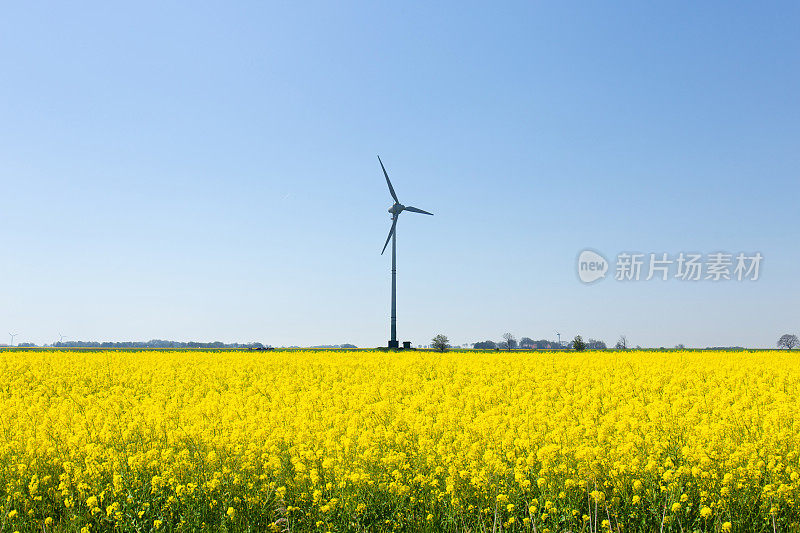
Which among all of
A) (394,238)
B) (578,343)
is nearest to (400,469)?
(394,238)

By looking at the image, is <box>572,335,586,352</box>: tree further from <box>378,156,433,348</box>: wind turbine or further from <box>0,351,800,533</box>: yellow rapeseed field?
<box>0,351,800,533</box>: yellow rapeseed field

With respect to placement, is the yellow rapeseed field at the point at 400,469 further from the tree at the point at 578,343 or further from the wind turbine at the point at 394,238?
the tree at the point at 578,343

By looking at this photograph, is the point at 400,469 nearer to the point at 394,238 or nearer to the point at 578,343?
the point at 394,238

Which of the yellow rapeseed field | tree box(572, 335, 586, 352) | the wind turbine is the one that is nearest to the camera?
the yellow rapeseed field

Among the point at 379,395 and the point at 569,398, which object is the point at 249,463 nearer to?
the point at 379,395

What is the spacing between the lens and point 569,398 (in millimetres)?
15359

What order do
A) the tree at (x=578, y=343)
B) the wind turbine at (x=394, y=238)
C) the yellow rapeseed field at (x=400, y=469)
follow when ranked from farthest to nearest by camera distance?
1. the tree at (x=578, y=343)
2. the wind turbine at (x=394, y=238)
3. the yellow rapeseed field at (x=400, y=469)

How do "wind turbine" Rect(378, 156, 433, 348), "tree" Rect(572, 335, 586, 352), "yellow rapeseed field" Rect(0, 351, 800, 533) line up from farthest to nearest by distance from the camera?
1. "tree" Rect(572, 335, 586, 352)
2. "wind turbine" Rect(378, 156, 433, 348)
3. "yellow rapeseed field" Rect(0, 351, 800, 533)

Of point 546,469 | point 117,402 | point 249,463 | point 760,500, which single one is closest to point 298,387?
point 117,402

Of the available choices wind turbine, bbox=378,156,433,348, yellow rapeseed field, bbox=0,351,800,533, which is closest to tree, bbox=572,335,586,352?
wind turbine, bbox=378,156,433,348

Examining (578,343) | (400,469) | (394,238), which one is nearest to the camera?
(400,469)

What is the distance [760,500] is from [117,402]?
593 inches

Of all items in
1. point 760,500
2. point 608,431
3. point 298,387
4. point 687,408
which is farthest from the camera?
point 298,387

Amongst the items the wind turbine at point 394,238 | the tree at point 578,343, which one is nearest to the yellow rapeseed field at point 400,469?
the wind turbine at point 394,238
